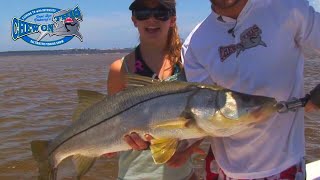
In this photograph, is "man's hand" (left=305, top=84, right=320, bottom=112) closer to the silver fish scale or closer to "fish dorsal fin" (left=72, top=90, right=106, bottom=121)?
the silver fish scale

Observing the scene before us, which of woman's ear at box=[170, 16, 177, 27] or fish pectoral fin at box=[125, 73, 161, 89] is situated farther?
woman's ear at box=[170, 16, 177, 27]

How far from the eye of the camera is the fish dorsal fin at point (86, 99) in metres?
3.55

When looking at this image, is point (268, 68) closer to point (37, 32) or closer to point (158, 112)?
point (158, 112)

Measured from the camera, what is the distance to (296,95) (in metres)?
3.01

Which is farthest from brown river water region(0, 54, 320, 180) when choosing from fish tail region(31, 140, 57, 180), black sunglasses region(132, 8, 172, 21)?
black sunglasses region(132, 8, 172, 21)

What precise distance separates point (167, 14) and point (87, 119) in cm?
113

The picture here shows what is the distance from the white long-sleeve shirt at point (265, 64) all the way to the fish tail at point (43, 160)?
1536mm

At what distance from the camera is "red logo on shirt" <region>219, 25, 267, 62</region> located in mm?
2906

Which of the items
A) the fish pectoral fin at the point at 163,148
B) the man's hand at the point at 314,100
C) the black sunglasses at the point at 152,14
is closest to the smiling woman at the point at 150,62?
the black sunglasses at the point at 152,14

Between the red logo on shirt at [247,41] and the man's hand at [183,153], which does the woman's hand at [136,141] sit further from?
the red logo on shirt at [247,41]

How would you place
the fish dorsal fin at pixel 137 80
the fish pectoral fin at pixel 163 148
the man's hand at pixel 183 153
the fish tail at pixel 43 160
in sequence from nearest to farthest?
the fish pectoral fin at pixel 163 148 → the fish dorsal fin at pixel 137 80 → the man's hand at pixel 183 153 → the fish tail at pixel 43 160

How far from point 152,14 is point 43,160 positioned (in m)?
1.53

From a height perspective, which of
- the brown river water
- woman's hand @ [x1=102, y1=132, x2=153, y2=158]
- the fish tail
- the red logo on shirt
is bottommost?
the brown river water

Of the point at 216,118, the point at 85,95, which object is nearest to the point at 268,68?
the point at 216,118
